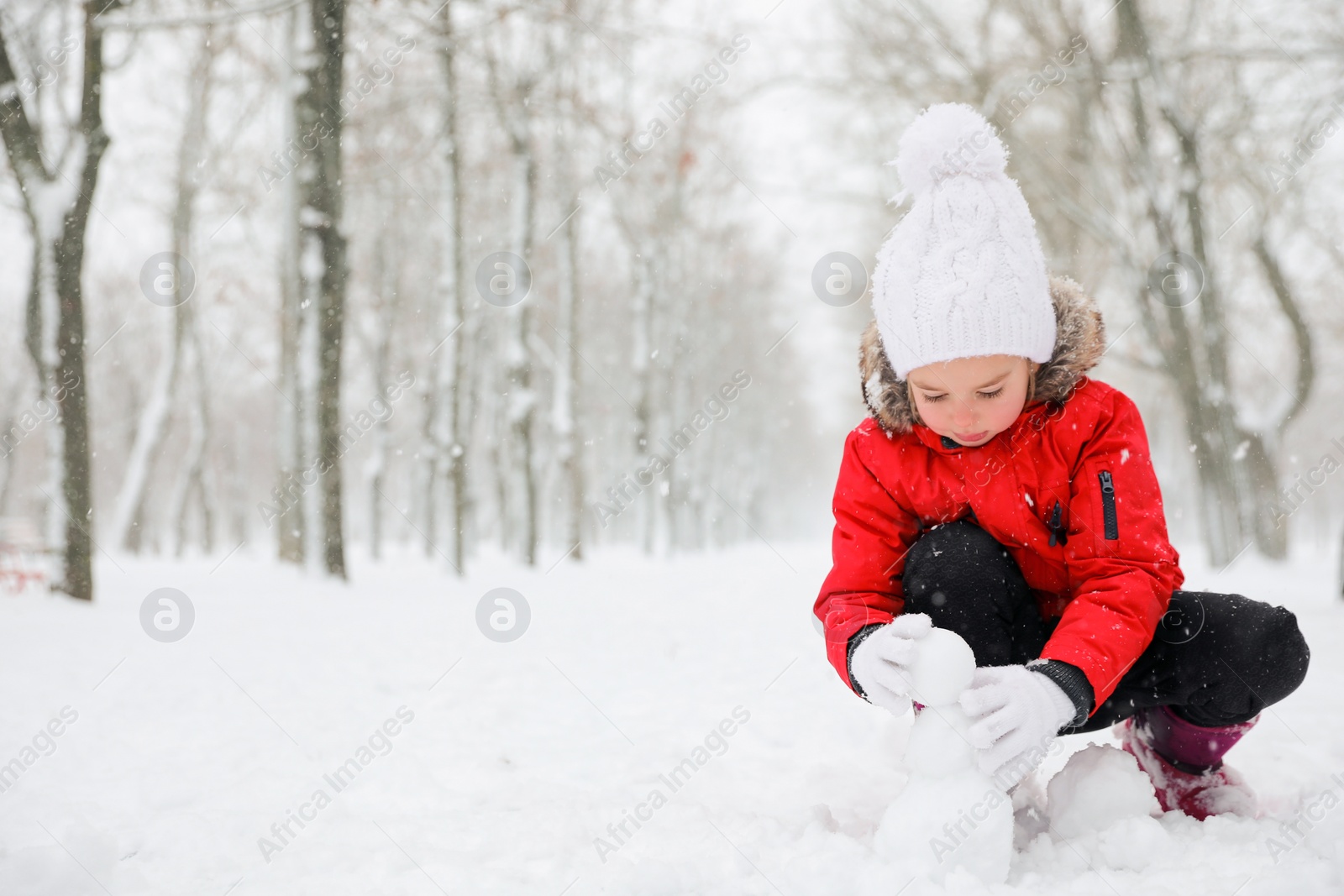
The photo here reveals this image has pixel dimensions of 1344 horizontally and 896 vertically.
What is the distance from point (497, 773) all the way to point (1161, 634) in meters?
1.68

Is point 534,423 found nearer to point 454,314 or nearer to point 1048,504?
point 454,314

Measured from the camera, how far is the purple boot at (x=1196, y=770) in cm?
188

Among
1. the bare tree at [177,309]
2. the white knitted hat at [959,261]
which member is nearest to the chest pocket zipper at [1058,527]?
the white knitted hat at [959,261]

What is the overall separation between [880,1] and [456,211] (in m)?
5.20

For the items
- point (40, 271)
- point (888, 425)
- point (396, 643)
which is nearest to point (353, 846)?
point (888, 425)

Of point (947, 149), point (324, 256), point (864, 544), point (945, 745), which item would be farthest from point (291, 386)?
point (945, 745)

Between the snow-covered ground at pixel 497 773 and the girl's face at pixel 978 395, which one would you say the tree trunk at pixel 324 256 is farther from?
the girl's face at pixel 978 395

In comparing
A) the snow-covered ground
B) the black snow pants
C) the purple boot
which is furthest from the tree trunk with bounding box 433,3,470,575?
the purple boot

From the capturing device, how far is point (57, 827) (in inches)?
73.8

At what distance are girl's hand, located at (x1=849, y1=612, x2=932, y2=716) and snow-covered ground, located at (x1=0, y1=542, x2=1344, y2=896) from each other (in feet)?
1.00

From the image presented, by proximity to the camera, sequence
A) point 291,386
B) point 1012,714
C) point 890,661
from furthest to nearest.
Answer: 1. point 291,386
2. point 890,661
3. point 1012,714

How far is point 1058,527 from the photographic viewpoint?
1.85 meters

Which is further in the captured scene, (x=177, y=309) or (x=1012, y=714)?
(x=177, y=309)

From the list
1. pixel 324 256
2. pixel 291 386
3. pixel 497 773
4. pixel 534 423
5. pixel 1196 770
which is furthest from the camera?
pixel 534 423
